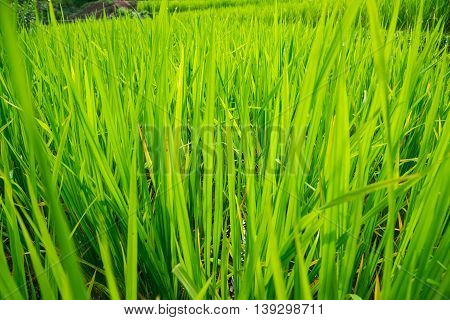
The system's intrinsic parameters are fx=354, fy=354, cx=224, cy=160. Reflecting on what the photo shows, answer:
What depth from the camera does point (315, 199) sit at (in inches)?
18.7

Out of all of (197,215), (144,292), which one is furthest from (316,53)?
(144,292)

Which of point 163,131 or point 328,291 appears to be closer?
point 328,291

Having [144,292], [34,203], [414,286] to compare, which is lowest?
[144,292]

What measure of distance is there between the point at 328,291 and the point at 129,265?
194mm

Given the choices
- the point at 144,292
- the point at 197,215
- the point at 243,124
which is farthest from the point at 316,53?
the point at 144,292

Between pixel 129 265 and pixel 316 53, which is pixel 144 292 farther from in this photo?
pixel 316 53

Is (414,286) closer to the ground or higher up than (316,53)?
closer to the ground

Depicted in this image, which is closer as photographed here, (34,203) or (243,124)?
(34,203)
